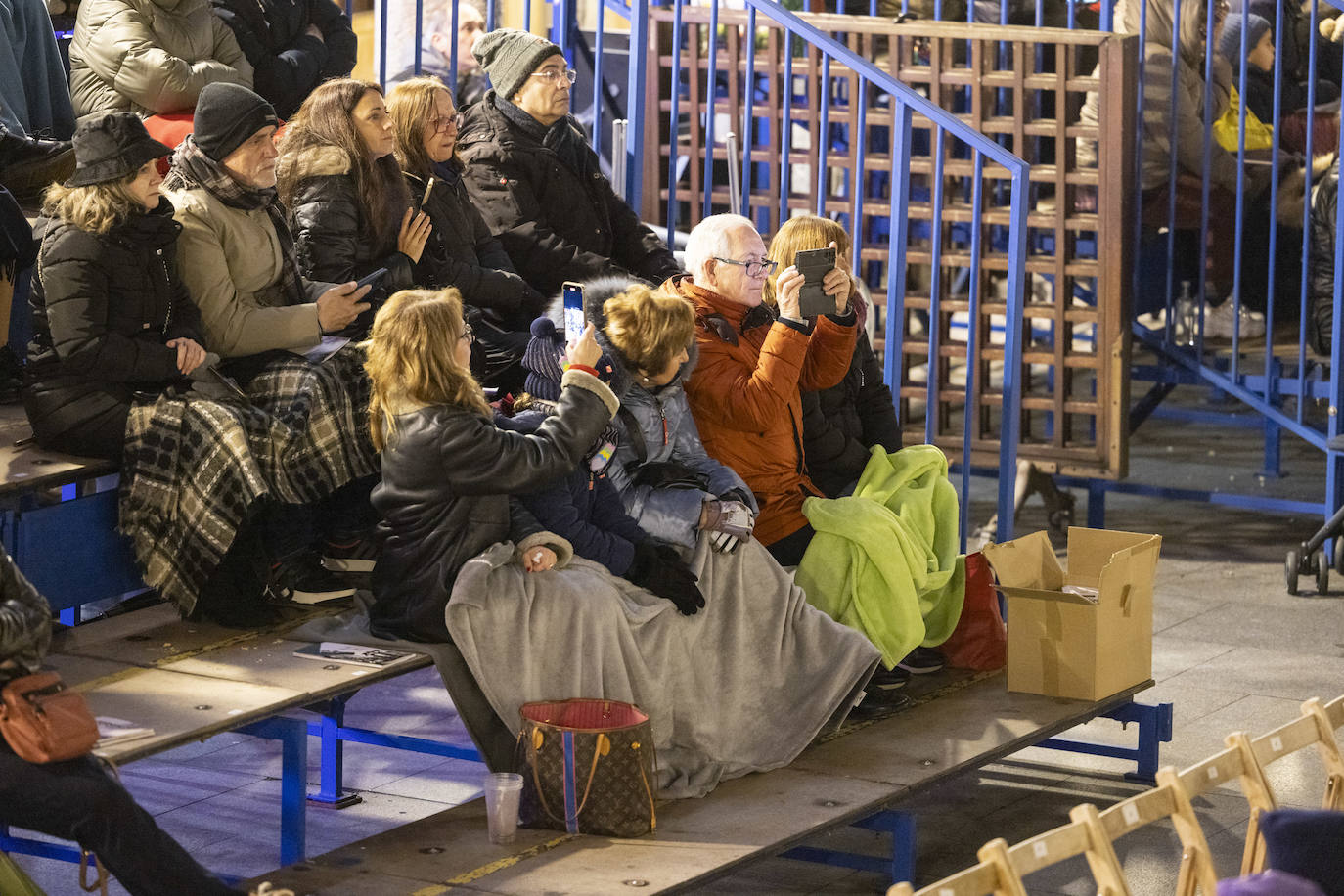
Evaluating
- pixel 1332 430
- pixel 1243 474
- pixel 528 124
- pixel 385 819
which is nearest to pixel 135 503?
pixel 385 819

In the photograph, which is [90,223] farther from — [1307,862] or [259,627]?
[1307,862]

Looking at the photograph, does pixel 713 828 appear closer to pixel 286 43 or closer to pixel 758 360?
pixel 758 360

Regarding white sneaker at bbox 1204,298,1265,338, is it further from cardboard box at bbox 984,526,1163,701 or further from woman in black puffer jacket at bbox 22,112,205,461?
woman in black puffer jacket at bbox 22,112,205,461

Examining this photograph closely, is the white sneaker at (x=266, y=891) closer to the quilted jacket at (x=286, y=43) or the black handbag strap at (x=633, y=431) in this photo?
the black handbag strap at (x=633, y=431)

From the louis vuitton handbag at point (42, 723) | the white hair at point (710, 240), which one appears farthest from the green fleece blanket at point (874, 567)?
the louis vuitton handbag at point (42, 723)

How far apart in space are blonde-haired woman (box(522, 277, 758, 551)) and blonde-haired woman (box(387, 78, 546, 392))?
73 centimetres

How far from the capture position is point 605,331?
500 centimetres

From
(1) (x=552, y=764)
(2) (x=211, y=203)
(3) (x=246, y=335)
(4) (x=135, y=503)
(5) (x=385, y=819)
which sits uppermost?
(2) (x=211, y=203)

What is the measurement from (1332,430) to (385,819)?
14.4ft

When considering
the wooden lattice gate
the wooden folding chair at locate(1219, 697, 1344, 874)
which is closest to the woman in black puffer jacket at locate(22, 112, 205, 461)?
the wooden folding chair at locate(1219, 697, 1344, 874)

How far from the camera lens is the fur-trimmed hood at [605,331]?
16.2 feet

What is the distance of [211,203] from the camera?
5062mm

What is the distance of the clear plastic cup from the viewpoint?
429cm

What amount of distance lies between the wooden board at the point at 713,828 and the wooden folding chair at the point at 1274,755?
36.6 inches
